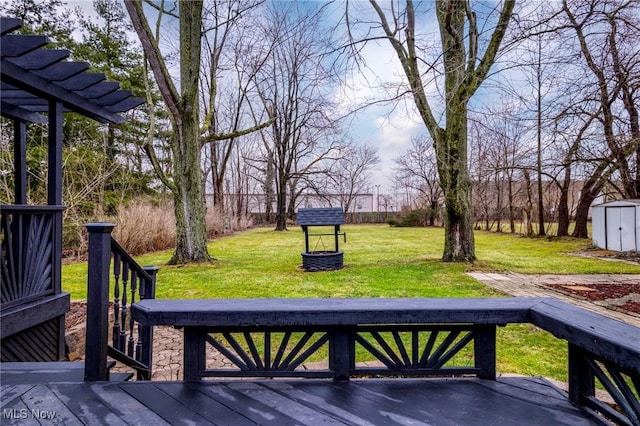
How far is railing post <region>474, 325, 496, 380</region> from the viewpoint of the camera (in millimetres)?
2016

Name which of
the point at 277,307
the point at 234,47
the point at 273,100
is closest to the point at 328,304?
the point at 277,307

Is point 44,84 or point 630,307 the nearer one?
point 44,84

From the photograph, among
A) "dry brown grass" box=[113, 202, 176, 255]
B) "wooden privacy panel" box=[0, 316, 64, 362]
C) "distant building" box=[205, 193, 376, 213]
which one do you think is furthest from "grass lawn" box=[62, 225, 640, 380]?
"distant building" box=[205, 193, 376, 213]

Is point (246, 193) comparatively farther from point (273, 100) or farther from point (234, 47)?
point (234, 47)

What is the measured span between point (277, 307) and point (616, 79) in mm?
8083

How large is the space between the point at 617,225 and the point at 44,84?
1343 centimetres

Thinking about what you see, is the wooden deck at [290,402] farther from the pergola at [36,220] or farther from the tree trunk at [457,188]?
the tree trunk at [457,188]

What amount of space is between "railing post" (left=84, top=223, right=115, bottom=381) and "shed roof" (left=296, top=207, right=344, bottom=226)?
20.5 ft

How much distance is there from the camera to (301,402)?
69.9 inches

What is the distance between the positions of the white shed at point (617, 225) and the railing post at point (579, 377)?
1087 centimetres

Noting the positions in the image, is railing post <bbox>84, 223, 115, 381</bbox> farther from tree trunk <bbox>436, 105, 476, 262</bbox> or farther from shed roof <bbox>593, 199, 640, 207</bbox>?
shed roof <bbox>593, 199, 640, 207</bbox>

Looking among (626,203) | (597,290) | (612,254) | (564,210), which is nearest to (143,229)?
(597,290)

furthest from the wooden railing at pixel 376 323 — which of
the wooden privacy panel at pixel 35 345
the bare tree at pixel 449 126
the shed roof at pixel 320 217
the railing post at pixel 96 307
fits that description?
the shed roof at pixel 320 217

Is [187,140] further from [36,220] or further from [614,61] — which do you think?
[614,61]
